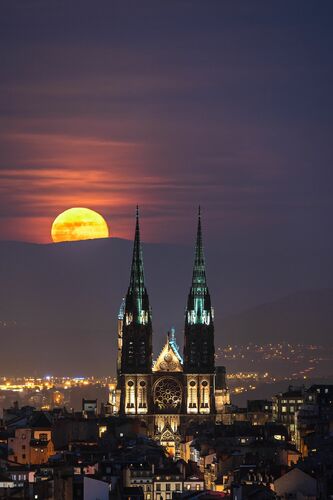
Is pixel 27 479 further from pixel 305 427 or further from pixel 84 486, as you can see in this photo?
pixel 305 427

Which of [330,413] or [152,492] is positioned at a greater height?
[330,413]

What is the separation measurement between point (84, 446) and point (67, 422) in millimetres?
21839

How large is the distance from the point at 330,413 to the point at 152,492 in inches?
2132

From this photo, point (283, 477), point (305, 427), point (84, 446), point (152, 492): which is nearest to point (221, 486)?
point (152, 492)

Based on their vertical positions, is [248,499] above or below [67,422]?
below

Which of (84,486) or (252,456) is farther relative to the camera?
(252,456)

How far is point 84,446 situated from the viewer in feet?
580

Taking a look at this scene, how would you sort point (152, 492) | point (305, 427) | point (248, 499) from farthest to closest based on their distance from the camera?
point (305, 427) < point (152, 492) < point (248, 499)

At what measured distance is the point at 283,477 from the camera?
136m

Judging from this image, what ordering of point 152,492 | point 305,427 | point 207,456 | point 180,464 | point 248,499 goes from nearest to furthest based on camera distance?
point 248,499, point 152,492, point 180,464, point 207,456, point 305,427

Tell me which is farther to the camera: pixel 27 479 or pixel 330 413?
pixel 330 413

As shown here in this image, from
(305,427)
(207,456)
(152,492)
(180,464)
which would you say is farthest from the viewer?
(305,427)

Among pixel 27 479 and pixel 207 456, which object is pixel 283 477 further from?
pixel 207 456

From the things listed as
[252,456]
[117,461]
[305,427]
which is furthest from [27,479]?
[305,427]
